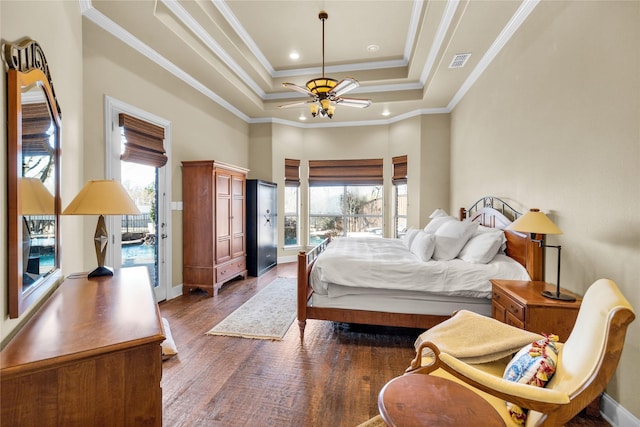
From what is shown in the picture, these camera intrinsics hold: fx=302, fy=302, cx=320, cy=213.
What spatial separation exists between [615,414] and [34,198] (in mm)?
3349

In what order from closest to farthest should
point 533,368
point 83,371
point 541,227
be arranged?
point 83,371, point 533,368, point 541,227

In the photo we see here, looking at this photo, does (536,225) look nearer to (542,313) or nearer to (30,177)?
(542,313)

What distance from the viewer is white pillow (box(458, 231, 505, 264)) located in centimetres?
286

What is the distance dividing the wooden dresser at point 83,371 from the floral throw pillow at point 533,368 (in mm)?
1444

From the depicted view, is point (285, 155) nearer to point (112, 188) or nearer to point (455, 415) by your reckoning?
point (112, 188)

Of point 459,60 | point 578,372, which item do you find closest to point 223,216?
point 459,60

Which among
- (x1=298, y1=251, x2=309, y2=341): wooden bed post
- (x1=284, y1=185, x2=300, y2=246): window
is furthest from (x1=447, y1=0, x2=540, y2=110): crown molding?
(x1=284, y1=185, x2=300, y2=246): window

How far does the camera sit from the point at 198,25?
3.51 meters

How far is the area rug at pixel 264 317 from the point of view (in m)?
3.08

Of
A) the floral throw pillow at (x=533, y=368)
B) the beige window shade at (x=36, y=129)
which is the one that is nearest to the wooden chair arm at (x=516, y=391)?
the floral throw pillow at (x=533, y=368)

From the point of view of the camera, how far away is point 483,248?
9.48ft

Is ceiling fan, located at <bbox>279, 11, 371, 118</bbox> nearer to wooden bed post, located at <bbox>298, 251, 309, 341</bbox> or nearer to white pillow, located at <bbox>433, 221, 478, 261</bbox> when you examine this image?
wooden bed post, located at <bbox>298, 251, 309, 341</bbox>

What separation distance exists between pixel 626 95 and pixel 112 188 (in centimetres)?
324

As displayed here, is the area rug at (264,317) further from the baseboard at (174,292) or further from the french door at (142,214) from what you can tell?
the baseboard at (174,292)
